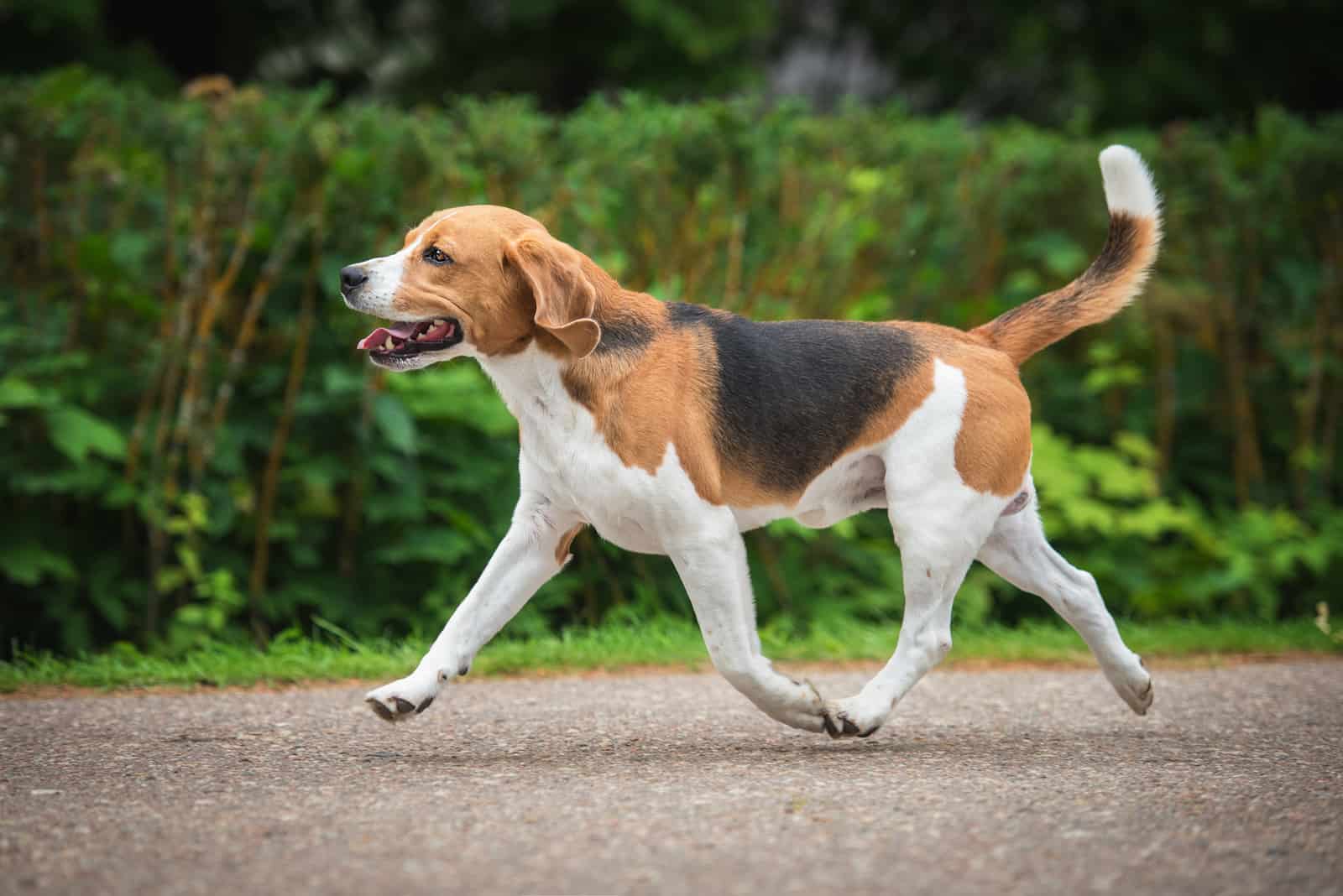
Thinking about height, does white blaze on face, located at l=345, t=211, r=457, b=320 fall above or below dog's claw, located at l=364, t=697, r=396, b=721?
above

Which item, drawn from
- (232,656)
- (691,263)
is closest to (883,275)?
(691,263)

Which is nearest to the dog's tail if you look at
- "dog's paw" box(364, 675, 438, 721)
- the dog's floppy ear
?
the dog's floppy ear

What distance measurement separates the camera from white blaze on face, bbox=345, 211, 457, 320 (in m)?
5.08

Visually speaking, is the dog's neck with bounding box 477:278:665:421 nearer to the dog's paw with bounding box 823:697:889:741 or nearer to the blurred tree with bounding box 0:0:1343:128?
the dog's paw with bounding box 823:697:889:741

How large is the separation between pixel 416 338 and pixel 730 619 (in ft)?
4.42

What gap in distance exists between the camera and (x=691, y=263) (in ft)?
30.8

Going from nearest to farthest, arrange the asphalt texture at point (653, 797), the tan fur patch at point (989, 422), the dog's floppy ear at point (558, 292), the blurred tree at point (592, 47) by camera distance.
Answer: the asphalt texture at point (653, 797) → the dog's floppy ear at point (558, 292) → the tan fur patch at point (989, 422) → the blurred tree at point (592, 47)

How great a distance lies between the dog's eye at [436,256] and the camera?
512 centimetres

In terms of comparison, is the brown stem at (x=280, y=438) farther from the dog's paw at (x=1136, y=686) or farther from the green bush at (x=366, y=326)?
the dog's paw at (x=1136, y=686)

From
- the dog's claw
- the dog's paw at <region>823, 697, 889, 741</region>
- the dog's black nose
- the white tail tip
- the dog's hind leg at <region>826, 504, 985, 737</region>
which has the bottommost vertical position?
the dog's claw

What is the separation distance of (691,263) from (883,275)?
1.43 metres

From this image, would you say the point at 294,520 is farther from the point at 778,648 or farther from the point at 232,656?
the point at 778,648

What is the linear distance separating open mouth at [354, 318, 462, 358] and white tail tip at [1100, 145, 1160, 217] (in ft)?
8.20

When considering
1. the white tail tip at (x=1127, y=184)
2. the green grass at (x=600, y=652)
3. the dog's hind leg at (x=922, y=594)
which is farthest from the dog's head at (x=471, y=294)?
the green grass at (x=600, y=652)
